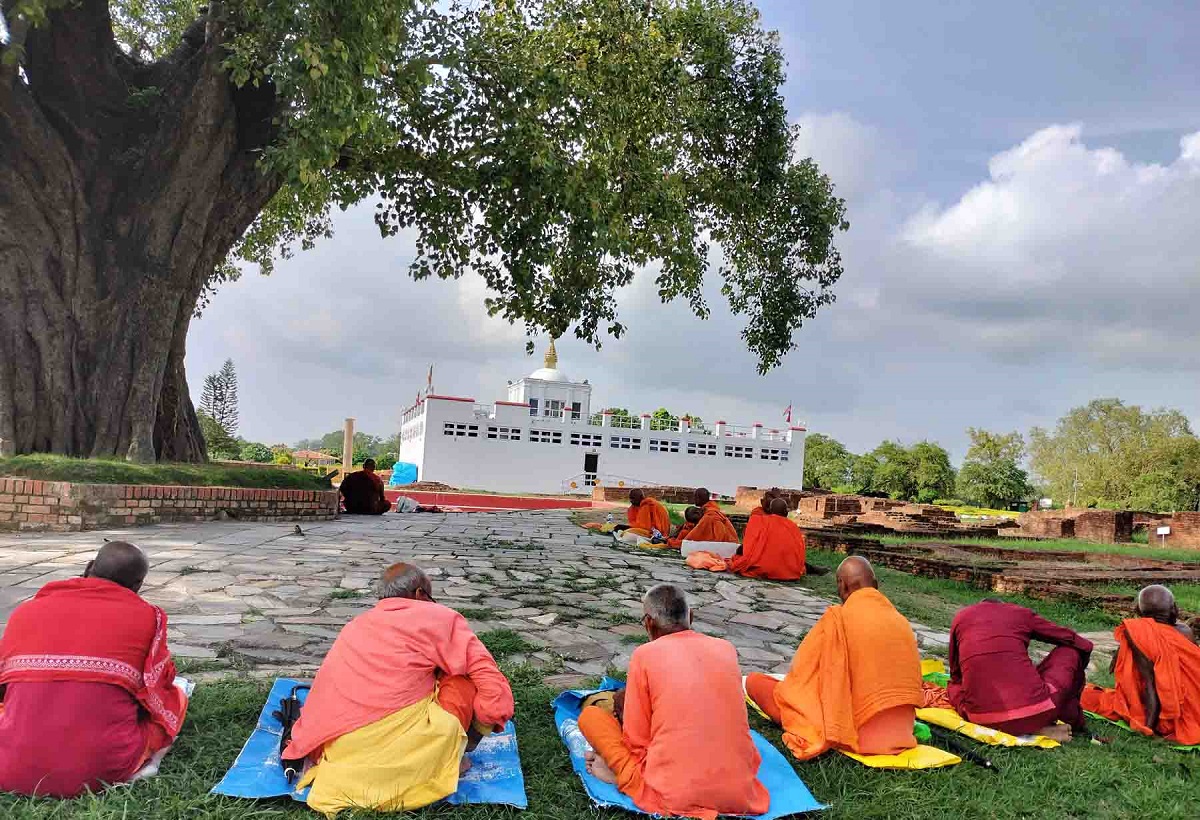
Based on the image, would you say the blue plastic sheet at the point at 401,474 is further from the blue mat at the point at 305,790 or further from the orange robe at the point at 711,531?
the blue mat at the point at 305,790

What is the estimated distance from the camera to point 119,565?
9.98ft

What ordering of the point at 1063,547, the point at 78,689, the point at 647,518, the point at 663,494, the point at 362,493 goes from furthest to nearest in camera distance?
the point at 663,494 → the point at 1063,547 → the point at 362,493 → the point at 647,518 → the point at 78,689

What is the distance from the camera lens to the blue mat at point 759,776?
117 inches

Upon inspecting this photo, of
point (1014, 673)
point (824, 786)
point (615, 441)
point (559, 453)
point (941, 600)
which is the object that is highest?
point (615, 441)

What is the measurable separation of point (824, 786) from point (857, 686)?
51cm

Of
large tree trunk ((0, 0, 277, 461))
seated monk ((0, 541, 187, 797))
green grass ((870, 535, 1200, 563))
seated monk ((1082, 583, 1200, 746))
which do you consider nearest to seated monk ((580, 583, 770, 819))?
seated monk ((0, 541, 187, 797))

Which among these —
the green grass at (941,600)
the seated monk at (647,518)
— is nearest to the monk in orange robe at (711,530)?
the green grass at (941,600)

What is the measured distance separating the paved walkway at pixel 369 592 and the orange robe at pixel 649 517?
1.29 meters

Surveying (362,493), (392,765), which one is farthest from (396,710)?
(362,493)

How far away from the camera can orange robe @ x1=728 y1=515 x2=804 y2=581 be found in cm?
858

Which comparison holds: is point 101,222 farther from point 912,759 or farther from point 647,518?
point 912,759

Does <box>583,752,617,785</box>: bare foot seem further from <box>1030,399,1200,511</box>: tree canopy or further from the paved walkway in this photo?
<box>1030,399,1200,511</box>: tree canopy

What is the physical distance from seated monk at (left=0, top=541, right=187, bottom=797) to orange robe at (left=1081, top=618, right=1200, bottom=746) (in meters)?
4.51

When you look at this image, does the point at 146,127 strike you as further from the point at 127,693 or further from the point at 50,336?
the point at 127,693
